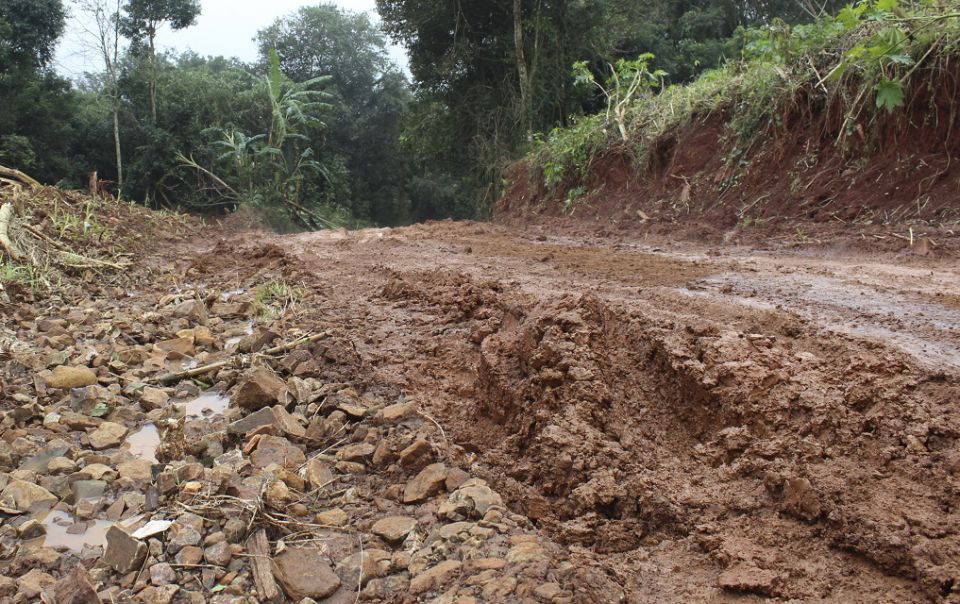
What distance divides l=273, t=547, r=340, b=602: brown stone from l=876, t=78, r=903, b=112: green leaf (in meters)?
5.37

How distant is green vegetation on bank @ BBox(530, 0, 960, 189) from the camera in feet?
17.5

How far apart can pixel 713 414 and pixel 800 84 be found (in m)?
5.25

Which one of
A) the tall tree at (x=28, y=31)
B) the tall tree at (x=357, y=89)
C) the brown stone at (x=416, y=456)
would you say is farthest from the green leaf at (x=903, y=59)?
the tall tree at (x=357, y=89)

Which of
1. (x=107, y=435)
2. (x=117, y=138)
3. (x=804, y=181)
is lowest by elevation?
(x=107, y=435)

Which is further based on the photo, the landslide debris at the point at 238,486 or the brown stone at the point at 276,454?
the brown stone at the point at 276,454

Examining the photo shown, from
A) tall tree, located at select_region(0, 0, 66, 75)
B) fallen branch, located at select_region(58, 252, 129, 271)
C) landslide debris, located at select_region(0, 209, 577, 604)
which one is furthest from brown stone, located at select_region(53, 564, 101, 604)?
tall tree, located at select_region(0, 0, 66, 75)

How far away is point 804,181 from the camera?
19.9ft

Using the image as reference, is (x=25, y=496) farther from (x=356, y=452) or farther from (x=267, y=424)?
(x=356, y=452)

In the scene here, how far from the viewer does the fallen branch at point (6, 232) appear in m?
5.23

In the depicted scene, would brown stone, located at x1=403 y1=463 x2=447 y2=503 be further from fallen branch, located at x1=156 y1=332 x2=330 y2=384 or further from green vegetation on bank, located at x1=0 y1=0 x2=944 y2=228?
green vegetation on bank, located at x1=0 y1=0 x2=944 y2=228

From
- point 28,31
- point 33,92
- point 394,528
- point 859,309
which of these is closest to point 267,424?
point 394,528

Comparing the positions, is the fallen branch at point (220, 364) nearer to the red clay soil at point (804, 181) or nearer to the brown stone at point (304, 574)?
the brown stone at point (304, 574)

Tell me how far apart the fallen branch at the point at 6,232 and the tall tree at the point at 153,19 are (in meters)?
12.5

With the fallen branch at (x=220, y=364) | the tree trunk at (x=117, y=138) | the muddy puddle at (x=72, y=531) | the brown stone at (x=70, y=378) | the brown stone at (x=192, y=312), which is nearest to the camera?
the muddy puddle at (x=72, y=531)
